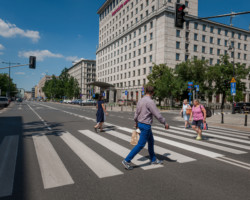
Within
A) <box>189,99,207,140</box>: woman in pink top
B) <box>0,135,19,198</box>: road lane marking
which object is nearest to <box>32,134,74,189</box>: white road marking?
<box>0,135,19,198</box>: road lane marking

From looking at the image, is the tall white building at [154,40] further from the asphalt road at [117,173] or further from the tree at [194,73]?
the asphalt road at [117,173]

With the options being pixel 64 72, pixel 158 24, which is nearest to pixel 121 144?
pixel 158 24

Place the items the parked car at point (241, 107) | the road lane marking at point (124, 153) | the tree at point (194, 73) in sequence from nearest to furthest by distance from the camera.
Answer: the road lane marking at point (124, 153) < the parked car at point (241, 107) < the tree at point (194, 73)

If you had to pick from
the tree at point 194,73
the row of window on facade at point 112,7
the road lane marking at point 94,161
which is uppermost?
the row of window on facade at point 112,7

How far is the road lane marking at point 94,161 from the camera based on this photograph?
3.94 metres

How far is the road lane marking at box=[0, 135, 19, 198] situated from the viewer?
3.24 meters

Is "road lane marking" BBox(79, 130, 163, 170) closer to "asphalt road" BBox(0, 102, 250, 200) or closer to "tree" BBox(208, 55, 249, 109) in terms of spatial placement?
"asphalt road" BBox(0, 102, 250, 200)

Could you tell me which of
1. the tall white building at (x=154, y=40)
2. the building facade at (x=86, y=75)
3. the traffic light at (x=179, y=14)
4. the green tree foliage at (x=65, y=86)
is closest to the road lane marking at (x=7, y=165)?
the traffic light at (x=179, y=14)

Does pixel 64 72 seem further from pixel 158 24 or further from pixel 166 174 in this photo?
pixel 166 174

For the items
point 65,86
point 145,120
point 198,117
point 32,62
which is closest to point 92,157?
point 145,120

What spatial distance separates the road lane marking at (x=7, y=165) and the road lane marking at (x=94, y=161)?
151cm

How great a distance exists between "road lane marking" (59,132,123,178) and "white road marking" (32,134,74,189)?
1.81 feet

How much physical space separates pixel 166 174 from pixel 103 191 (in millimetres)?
1408

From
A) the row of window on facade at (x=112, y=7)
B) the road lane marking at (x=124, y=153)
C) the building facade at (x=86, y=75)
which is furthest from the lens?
the building facade at (x=86, y=75)
